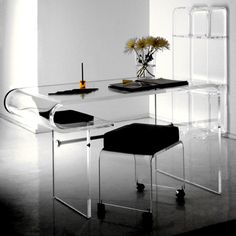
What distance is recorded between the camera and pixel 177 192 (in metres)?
4.29

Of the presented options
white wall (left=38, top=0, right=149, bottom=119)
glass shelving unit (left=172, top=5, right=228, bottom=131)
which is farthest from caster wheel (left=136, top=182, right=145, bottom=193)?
white wall (left=38, top=0, right=149, bottom=119)

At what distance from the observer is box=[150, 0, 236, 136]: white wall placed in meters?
6.28

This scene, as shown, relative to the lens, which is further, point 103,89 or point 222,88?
point 222,88

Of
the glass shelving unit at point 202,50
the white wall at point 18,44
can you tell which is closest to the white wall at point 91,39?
the white wall at point 18,44

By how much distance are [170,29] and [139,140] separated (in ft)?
11.8

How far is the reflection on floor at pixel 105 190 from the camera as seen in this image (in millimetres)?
3756

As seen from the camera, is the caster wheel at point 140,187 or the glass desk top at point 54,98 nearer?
the glass desk top at point 54,98

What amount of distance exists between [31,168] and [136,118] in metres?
2.61

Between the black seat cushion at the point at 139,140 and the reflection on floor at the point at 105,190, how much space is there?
0.46 meters

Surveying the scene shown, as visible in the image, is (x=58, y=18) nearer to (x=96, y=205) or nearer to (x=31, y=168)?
(x=31, y=168)

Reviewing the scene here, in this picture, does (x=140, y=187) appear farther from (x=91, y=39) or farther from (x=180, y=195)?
(x=91, y=39)

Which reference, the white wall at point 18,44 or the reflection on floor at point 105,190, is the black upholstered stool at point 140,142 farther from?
Answer: the white wall at point 18,44

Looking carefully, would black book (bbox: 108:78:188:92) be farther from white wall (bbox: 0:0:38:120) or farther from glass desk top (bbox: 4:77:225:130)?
white wall (bbox: 0:0:38:120)

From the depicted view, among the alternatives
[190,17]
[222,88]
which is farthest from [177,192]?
[190,17]
